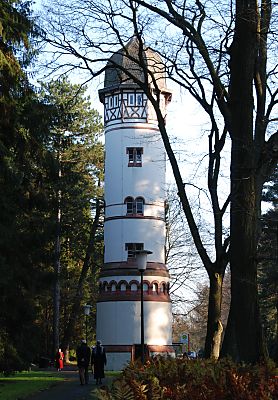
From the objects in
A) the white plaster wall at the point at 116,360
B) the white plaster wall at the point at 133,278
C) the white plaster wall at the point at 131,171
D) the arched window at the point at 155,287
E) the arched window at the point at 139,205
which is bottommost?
the white plaster wall at the point at 116,360

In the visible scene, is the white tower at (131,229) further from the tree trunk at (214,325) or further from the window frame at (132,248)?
the tree trunk at (214,325)

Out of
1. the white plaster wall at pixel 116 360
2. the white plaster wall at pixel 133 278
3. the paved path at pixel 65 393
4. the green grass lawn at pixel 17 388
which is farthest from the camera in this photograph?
the white plaster wall at pixel 133 278

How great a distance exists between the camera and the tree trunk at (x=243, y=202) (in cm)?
1307

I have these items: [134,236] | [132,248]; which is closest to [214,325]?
[134,236]

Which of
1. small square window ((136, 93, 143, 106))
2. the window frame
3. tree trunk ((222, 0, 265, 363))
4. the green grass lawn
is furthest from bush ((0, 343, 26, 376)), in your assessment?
small square window ((136, 93, 143, 106))

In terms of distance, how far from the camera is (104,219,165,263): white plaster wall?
45.2 meters

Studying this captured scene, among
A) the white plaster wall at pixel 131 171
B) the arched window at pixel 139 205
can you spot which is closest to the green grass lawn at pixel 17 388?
the arched window at pixel 139 205

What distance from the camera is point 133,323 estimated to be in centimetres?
4412

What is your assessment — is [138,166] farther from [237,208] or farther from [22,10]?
[237,208]

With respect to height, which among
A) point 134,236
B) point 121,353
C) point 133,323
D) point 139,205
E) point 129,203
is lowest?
point 121,353

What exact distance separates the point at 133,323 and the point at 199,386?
3675 cm

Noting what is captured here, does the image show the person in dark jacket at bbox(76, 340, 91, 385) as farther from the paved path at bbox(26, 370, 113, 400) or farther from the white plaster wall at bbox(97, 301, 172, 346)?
the white plaster wall at bbox(97, 301, 172, 346)

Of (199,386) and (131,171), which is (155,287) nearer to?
(131,171)

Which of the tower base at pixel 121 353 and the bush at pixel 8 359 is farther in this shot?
the tower base at pixel 121 353
